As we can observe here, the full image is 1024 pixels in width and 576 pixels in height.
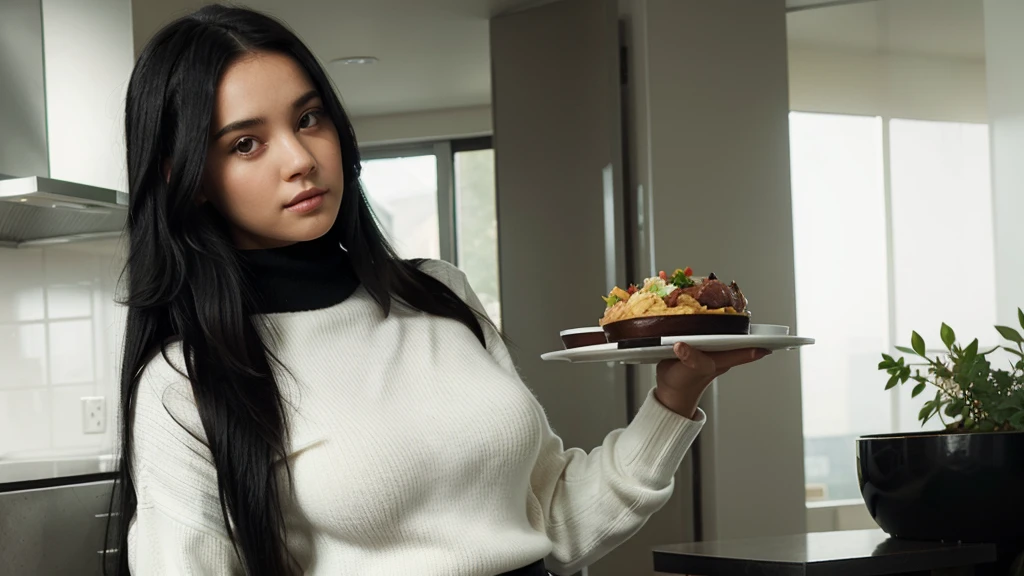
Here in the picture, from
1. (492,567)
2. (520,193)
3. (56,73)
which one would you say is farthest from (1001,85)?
(492,567)

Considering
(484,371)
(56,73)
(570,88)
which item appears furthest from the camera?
(570,88)

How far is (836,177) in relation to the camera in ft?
16.8

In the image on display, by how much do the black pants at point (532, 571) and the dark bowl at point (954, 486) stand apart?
46cm

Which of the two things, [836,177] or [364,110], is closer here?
[836,177]

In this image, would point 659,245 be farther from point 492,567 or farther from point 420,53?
point 492,567

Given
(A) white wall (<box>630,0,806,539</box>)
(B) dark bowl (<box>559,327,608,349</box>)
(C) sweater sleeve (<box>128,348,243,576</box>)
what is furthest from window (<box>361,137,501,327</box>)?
(C) sweater sleeve (<box>128,348,243,576</box>)

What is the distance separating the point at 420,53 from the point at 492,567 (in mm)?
3991

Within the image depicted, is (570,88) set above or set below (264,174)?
above

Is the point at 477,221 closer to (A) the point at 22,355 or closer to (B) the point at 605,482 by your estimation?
(A) the point at 22,355

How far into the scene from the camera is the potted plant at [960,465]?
1.28 meters

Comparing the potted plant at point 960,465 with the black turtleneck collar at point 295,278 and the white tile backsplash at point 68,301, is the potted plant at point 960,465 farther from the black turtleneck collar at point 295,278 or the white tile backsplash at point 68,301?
the white tile backsplash at point 68,301

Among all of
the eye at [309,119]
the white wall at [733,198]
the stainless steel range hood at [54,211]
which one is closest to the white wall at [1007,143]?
the white wall at [733,198]

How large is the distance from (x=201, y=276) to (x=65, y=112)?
4.94 feet

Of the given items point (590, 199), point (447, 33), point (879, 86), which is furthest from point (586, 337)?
Answer: point (879, 86)
